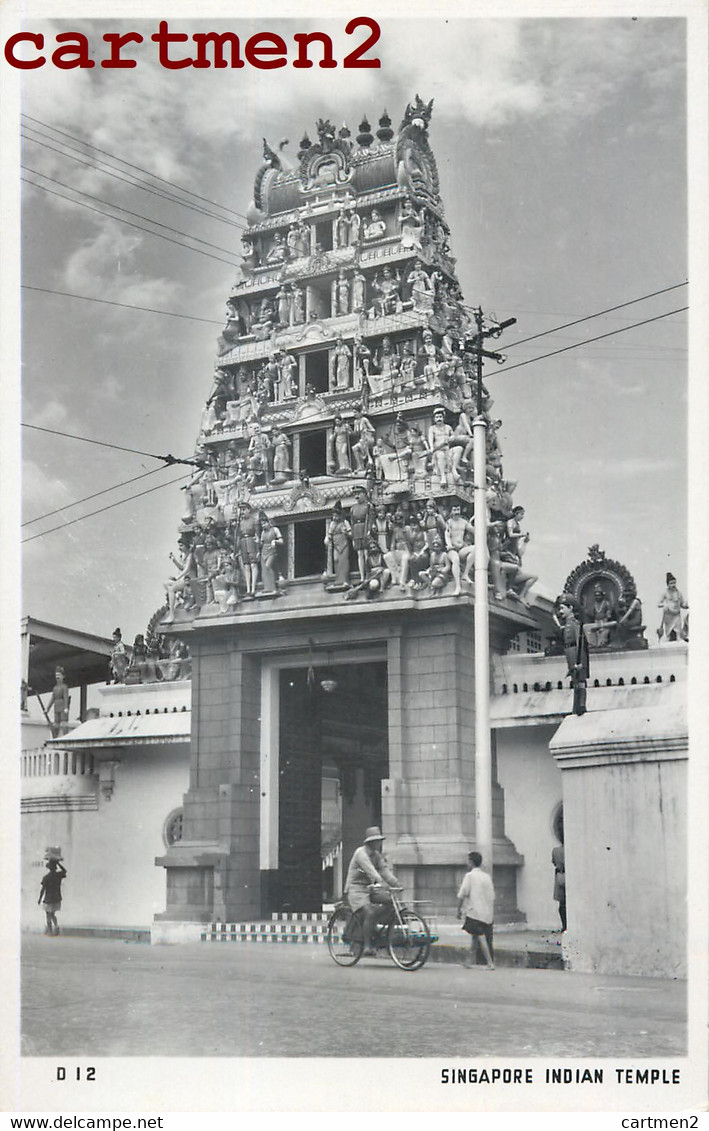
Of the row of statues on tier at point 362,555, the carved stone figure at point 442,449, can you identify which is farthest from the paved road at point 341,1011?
the carved stone figure at point 442,449

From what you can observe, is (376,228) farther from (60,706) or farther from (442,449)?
(60,706)

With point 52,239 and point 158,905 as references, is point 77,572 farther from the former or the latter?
point 158,905

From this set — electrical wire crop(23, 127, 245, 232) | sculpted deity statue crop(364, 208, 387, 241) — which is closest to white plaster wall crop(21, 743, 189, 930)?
electrical wire crop(23, 127, 245, 232)

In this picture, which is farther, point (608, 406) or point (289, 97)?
point (608, 406)

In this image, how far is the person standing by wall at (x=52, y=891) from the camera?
1717 cm

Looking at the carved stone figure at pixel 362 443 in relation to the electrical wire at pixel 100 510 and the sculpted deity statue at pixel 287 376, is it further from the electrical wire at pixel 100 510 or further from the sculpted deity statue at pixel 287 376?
the electrical wire at pixel 100 510

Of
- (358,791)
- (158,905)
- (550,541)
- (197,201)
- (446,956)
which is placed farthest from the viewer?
(358,791)

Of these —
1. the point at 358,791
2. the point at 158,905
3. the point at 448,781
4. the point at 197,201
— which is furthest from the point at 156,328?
the point at 358,791

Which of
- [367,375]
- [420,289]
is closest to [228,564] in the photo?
[367,375]

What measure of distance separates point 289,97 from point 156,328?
3.95 metres

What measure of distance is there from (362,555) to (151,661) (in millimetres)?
4466

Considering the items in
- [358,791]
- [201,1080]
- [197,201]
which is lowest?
[201,1080]

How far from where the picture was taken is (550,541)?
61.3 feet

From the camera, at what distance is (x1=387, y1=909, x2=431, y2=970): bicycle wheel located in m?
14.9
